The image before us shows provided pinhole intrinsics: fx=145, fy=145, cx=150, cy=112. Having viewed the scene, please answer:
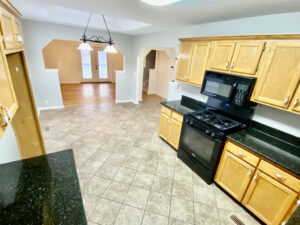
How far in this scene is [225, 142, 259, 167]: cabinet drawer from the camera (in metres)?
1.74

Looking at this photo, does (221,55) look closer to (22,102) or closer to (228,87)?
(228,87)

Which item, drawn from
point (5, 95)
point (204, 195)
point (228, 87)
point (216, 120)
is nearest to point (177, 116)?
point (216, 120)

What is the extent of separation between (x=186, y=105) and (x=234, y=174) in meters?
1.57

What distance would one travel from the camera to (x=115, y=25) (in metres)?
4.22

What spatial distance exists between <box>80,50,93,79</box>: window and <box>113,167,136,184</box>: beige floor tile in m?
8.04

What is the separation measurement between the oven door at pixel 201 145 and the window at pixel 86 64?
325 inches

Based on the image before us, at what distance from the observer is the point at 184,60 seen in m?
2.77

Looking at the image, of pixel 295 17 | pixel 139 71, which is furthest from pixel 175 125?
pixel 139 71

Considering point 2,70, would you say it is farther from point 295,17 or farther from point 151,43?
point 151,43

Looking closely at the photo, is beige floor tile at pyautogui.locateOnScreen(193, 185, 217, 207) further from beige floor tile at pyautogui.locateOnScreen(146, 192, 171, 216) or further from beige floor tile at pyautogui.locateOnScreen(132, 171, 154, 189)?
beige floor tile at pyautogui.locateOnScreen(132, 171, 154, 189)

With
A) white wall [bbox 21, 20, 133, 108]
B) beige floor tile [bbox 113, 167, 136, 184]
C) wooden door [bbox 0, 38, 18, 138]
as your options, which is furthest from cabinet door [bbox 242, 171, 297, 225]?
white wall [bbox 21, 20, 133, 108]

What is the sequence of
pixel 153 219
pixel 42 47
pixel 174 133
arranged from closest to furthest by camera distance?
1. pixel 153 219
2. pixel 174 133
3. pixel 42 47

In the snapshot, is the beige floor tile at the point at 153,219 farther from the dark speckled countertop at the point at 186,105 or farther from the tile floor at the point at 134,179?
the dark speckled countertop at the point at 186,105

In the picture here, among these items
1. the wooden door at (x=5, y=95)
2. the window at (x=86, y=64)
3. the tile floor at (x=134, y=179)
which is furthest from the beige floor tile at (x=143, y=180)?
the window at (x=86, y=64)
